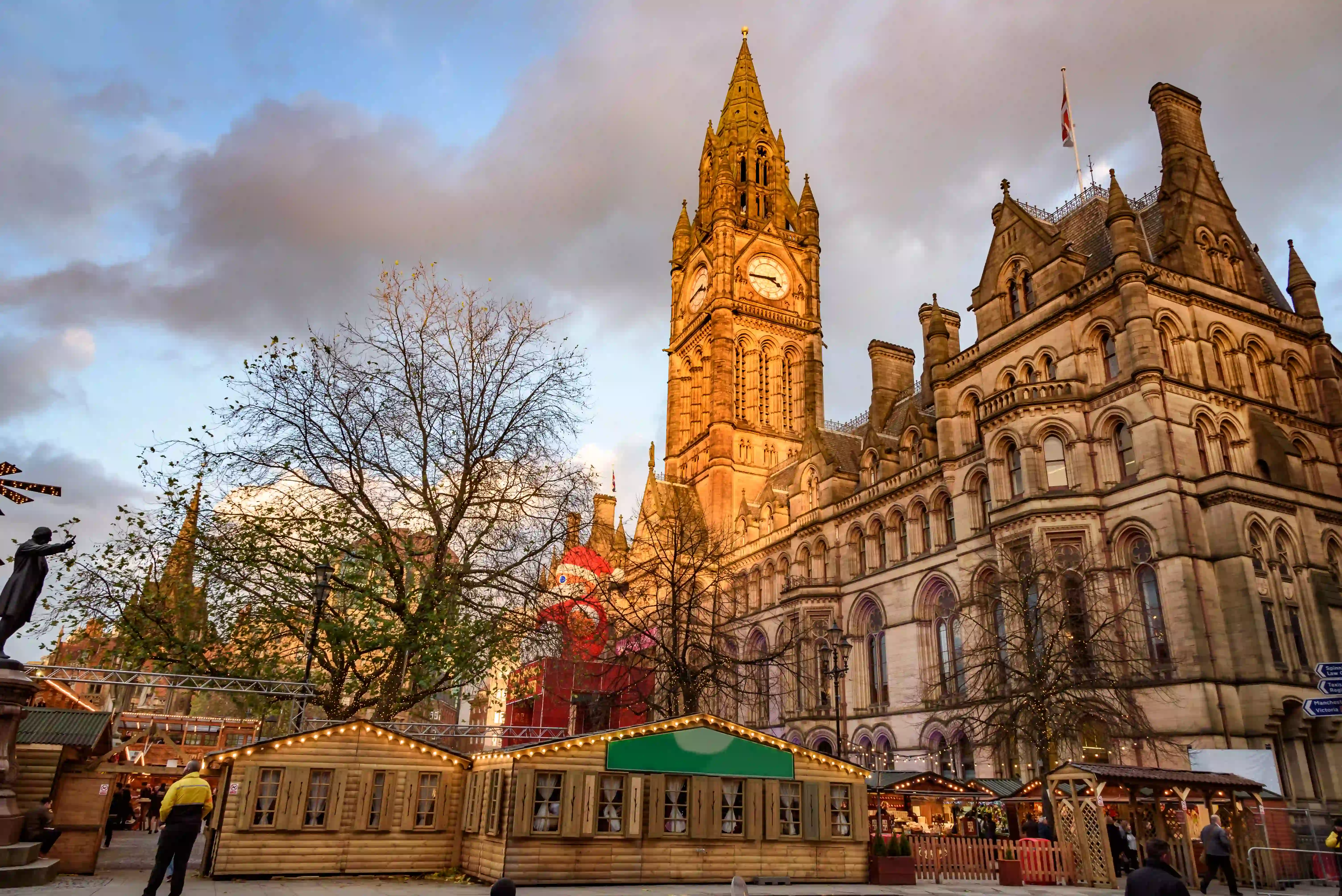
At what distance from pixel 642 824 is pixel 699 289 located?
62562 millimetres

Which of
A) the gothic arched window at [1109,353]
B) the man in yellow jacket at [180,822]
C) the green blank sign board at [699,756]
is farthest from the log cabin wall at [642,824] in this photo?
the gothic arched window at [1109,353]

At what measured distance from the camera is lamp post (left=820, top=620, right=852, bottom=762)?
2569 cm

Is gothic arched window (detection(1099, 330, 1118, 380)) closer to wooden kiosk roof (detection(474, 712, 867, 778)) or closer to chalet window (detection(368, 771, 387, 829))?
wooden kiosk roof (detection(474, 712, 867, 778))

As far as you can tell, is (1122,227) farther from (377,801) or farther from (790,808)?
(377,801)

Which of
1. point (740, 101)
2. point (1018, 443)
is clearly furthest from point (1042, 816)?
point (740, 101)

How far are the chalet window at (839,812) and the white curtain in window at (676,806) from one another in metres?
3.40

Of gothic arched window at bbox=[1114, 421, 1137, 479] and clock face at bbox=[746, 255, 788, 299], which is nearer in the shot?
gothic arched window at bbox=[1114, 421, 1137, 479]

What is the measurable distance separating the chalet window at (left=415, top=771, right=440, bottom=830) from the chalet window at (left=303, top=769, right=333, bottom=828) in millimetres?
1715

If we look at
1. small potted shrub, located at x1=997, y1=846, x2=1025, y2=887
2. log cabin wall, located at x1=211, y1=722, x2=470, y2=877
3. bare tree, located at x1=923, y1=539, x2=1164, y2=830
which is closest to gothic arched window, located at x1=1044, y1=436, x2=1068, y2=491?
bare tree, located at x1=923, y1=539, x2=1164, y2=830

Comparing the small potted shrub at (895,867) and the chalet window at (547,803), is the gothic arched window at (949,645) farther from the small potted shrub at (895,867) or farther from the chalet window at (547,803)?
the chalet window at (547,803)

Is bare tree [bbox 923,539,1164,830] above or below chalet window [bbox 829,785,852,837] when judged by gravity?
above

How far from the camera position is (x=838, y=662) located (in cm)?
2939

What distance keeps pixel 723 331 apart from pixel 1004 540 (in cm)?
4041

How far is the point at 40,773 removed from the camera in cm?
1572
